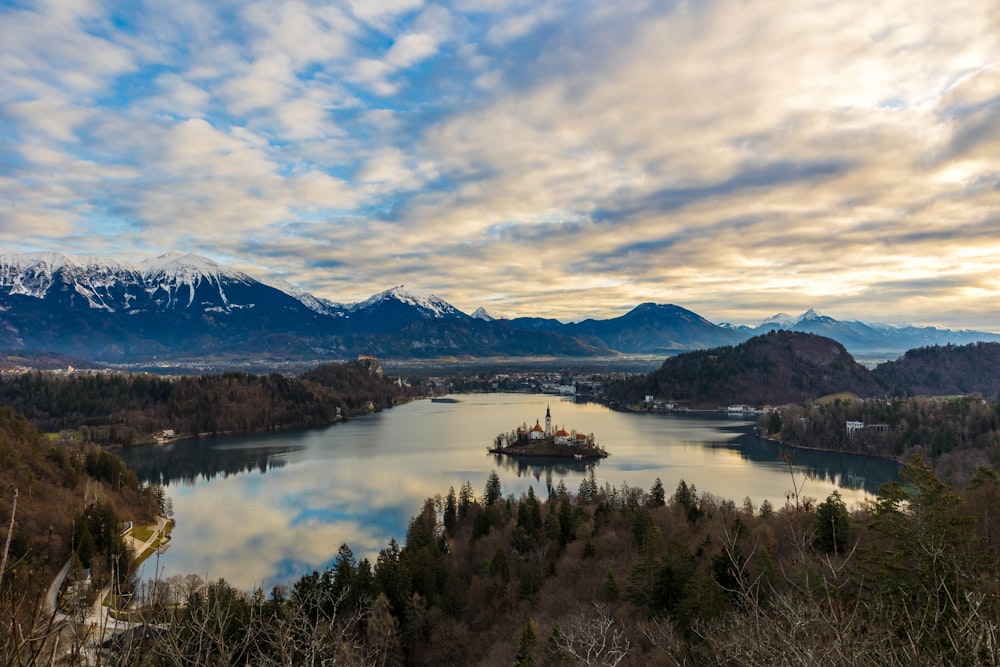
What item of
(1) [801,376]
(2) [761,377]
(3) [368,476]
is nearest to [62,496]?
(3) [368,476]

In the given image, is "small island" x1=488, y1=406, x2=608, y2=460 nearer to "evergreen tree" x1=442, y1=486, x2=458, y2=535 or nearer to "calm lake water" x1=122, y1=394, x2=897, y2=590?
"calm lake water" x1=122, y1=394, x2=897, y2=590

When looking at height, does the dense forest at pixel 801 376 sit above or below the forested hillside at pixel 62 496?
above

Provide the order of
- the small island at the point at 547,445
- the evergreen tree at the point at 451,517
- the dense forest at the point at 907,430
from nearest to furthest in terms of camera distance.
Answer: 1. the evergreen tree at the point at 451,517
2. the dense forest at the point at 907,430
3. the small island at the point at 547,445

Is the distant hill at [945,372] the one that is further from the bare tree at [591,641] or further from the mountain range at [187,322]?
the mountain range at [187,322]

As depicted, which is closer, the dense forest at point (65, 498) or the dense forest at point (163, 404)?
the dense forest at point (65, 498)

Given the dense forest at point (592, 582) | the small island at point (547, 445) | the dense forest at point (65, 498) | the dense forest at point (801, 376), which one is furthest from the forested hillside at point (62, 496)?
the dense forest at point (801, 376)
